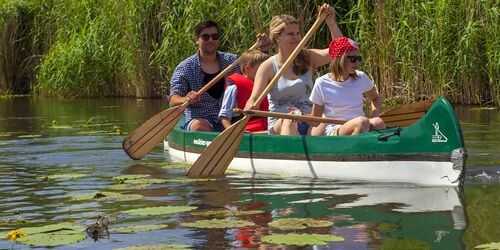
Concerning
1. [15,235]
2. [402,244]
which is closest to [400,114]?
[402,244]

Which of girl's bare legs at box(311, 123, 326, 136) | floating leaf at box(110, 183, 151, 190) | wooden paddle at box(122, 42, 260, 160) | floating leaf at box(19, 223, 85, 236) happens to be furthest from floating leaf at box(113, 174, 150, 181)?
floating leaf at box(19, 223, 85, 236)

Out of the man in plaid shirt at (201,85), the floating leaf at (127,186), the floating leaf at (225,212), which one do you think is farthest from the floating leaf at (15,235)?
the man in plaid shirt at (201,85)

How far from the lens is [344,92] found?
27.8 ft

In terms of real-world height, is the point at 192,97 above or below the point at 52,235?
above

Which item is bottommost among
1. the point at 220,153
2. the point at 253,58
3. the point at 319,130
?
the point at 220,153

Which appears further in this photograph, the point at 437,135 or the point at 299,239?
the point at 437,135

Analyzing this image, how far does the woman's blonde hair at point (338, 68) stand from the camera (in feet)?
27.4

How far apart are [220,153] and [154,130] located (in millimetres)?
1909

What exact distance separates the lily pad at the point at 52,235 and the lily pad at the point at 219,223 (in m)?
0.63

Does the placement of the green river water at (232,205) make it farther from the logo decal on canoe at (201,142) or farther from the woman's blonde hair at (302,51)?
the woman's blonde hair at (302,51)

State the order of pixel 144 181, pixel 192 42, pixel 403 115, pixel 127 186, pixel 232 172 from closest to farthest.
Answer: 1. pixel 127 186
2. pixel 144 181
3. pixel 403 115
4. pixel 232 172
5. pixel 192 42

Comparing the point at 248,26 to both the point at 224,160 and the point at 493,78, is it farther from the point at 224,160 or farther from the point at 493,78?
the point at 224,160

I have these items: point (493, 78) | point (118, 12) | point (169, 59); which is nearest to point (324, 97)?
point (493, 78)

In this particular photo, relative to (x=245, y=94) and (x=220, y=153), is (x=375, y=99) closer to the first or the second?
(x=220, y=153)
